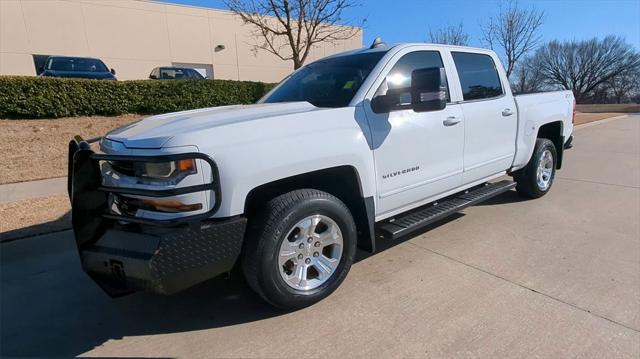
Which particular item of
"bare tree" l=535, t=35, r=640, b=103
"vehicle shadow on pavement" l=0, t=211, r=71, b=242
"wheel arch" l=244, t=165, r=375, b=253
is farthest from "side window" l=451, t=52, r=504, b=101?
"bare tree" l=535, t=35, r=640, b=103

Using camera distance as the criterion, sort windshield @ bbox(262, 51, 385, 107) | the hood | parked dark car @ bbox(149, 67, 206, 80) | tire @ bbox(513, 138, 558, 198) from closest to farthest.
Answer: the hood, windshield @ bbox(262, 51, 385, 107), tire @ bbox(513, 138, 558, 198), parked dark car @ bbox(149, 67, 206, 80)

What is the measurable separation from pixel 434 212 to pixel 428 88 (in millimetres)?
1309

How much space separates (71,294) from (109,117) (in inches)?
333

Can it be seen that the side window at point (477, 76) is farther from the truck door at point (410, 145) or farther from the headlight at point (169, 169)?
the headlight at point (169, 169)

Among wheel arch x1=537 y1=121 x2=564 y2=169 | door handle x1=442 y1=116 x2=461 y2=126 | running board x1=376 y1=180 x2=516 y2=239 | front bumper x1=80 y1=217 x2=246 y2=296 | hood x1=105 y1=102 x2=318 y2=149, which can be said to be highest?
hood x1=105 y1=102 x2=318 y2=149

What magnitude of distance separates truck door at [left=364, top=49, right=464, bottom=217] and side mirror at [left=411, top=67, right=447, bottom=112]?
0.55ft

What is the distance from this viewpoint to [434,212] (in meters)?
3.78

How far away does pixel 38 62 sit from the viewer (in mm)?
19859

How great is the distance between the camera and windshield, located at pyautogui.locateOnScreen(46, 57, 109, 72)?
12953 mm

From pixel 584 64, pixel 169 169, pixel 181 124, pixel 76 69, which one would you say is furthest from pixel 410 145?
pixel 584 64

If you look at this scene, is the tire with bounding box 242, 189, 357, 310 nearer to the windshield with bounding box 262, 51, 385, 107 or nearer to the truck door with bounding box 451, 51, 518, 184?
the windshield with bounding box 262, 51, 385, 107

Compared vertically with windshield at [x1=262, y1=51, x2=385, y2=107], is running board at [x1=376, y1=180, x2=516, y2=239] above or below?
below

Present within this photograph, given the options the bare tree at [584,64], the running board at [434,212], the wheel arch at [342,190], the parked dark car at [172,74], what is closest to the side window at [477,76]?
the running board at [434,212]

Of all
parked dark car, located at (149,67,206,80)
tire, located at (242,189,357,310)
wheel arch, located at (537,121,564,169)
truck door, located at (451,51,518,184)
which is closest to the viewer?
tire, located at (242,189,357,310)
